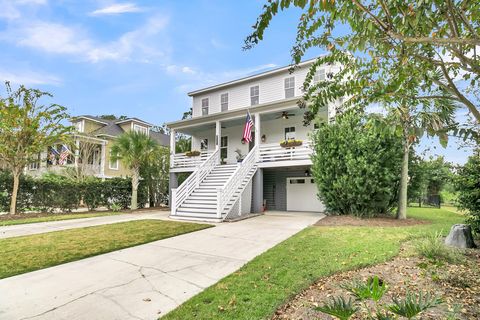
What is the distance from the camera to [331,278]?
4098 mm

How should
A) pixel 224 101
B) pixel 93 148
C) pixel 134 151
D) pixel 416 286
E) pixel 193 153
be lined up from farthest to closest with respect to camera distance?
pixel 93 148, pixel 224 101, pixel 193 153, pixel 134 151, pixel 416 286

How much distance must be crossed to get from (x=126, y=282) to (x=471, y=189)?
764 cm

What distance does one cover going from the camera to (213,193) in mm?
12594

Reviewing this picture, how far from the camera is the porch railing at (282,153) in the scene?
13230 mm

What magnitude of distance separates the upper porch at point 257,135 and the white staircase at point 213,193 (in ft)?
3.98

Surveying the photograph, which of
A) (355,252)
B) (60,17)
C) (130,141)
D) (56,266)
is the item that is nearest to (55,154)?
(130,141)

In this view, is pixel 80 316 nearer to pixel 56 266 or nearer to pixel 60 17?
pixel 56 266

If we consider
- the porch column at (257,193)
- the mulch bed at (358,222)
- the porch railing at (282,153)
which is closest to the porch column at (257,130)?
the porch railing at (282,153)

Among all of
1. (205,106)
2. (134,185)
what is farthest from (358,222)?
(205,106)

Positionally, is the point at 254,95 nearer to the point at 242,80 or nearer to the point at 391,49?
the point at 242,80

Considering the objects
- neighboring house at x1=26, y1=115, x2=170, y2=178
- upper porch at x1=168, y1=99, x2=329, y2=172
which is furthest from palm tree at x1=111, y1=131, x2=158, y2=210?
neighboring house at x1=26, y1=115, x2=170, y2=178

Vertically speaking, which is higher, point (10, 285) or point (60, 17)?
point (60, 17)

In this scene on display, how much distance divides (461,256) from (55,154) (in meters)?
20.7

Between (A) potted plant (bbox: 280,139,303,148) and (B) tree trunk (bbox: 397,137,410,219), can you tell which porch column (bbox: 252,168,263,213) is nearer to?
(A) potted plant (bbox: 280,139,303,148)
